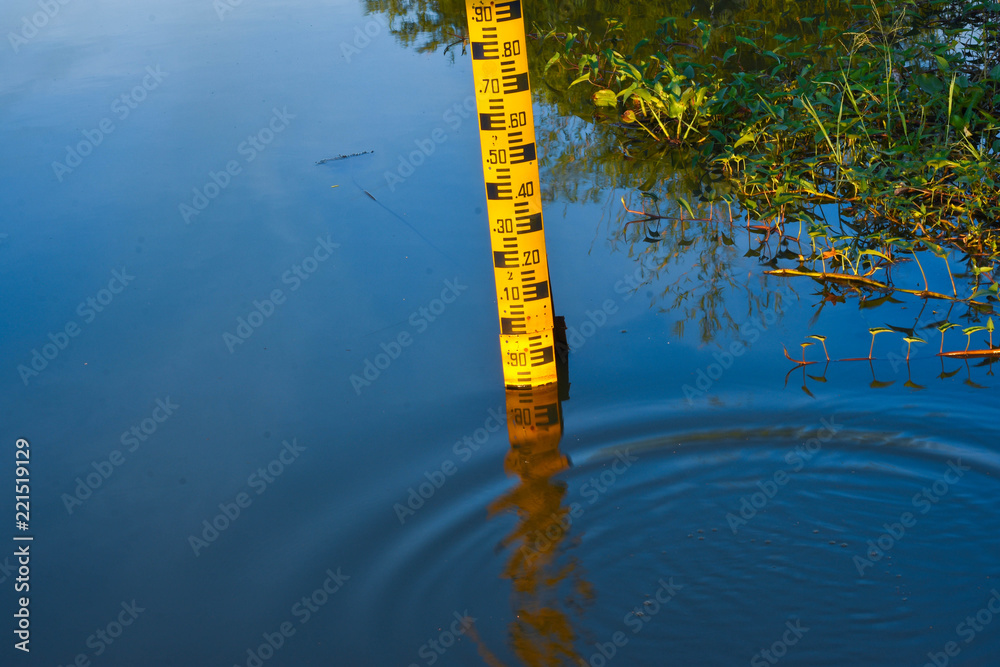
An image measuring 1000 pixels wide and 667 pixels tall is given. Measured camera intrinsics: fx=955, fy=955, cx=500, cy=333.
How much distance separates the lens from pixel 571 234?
4.91m

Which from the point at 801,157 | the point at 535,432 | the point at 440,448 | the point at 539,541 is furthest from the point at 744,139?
the point at 539,541

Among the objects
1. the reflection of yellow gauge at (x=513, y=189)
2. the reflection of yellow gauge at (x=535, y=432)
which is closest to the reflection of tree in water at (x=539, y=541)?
the reflection of yellow gauge at (x=535, y=432)

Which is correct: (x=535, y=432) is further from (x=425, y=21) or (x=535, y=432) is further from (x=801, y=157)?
(x=425, y=21)

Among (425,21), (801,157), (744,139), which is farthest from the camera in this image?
(425,21)

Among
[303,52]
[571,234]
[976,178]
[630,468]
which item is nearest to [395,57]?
[303,52]

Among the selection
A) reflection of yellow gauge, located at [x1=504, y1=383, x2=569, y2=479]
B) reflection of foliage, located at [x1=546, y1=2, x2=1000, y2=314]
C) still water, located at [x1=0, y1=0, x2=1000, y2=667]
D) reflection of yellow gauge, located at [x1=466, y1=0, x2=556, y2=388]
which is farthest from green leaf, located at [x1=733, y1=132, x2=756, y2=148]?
reflection of yellow gauge, located at [x1=504, y1=383, x2=569, y2=479]

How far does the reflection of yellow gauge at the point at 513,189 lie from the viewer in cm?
340

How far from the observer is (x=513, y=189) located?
3.52m

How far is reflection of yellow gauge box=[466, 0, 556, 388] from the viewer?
3.40 meters

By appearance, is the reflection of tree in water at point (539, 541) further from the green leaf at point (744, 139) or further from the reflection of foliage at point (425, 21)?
the reflection of foliage at point (425, 21)

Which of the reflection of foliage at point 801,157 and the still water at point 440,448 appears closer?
the still water at point 440,448

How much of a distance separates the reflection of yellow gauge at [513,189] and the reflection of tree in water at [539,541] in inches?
7.3

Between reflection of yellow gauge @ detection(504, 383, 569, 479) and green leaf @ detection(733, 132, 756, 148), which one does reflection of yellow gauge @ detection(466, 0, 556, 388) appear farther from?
green leaf @ detection(733, 132, 756, 148)

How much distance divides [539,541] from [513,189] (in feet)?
4.26
